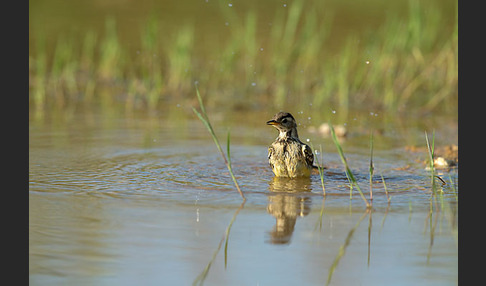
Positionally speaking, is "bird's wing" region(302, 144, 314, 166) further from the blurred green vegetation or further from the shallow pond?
the blurred green vegetation

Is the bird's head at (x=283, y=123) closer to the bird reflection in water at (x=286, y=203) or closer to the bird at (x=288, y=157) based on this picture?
the bird at (x=288, y=157)

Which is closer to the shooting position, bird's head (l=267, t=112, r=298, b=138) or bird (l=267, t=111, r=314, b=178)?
bird (l=267, t=111, r=314, b=178)

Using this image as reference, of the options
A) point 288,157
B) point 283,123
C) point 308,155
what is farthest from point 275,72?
point 288,157

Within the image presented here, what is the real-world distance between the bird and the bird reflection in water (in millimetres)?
76

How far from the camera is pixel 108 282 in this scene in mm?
4305

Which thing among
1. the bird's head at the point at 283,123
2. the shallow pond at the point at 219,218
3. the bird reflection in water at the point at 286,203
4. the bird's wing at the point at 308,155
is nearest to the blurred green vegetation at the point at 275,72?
the shallow pond at the point at 219,218

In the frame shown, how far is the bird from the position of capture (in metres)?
7.40

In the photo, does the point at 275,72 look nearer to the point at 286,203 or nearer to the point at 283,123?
the point at 283,123

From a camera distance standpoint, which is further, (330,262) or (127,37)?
(127,37)

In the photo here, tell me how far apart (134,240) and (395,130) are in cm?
592

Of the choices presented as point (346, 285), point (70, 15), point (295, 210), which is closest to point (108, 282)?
point (346, 285)

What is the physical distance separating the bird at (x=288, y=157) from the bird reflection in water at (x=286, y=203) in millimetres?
76

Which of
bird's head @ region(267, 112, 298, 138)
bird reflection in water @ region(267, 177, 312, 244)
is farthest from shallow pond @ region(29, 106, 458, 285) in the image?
bird's head @ region(267, 112, 298, 138)

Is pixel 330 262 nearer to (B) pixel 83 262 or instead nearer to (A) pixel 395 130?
(B) pixel 83 262
